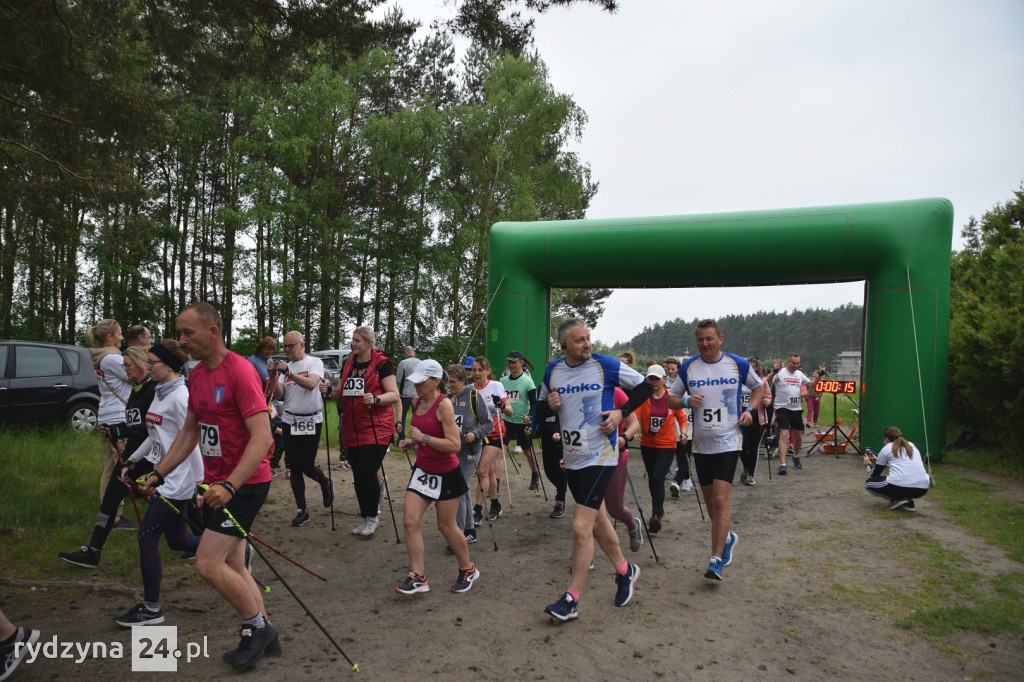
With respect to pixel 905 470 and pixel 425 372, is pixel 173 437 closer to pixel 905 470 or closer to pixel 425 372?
pixel 425 372

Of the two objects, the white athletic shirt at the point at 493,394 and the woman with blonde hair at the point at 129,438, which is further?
the white athletic shirt at the point at 493,394

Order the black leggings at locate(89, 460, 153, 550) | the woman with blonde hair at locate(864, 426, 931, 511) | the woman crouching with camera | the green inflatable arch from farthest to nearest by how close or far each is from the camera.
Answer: the green inflatable arch < the woman with blonde hair at locate(864, 426, 931, 511) < the black leggings at locate(89, 460, 153, 550) < the woman crouching with camera

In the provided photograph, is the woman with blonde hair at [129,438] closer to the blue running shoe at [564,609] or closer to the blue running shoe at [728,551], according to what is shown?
the blue running shoe at [564,609]

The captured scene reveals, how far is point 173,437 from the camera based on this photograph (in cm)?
458

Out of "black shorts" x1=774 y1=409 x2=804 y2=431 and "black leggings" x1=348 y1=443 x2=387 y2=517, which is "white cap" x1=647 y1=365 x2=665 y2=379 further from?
"black shorts" x1=774 y1=409 x2=804 y2=431

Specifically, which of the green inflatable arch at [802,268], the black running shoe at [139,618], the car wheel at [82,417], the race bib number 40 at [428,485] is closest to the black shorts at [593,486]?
the race bib number 40 at [428,485]

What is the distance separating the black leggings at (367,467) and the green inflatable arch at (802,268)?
6.57 metres

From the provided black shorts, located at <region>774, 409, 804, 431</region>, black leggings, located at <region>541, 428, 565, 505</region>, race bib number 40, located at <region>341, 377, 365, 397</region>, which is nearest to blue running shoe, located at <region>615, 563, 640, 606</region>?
black leggings, located at <region>541, 428, 565, 505</region>

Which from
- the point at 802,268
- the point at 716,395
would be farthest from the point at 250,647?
the point at 802,268

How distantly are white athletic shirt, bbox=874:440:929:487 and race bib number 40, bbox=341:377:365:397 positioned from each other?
6.66m

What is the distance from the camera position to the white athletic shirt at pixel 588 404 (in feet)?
15.9

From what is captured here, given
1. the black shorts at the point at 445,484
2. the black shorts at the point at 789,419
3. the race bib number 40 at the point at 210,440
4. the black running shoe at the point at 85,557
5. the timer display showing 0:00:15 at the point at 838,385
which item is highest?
the race bib number 40 at the point at 210,440

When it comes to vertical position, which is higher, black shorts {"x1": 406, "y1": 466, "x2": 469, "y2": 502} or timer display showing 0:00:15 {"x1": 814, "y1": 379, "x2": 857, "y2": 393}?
timer display showing 0:00:15 {"x1": 814, "y1": 379, "x2": 857, "y2": 393}

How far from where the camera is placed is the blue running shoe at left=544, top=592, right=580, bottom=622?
4594 millimetres
